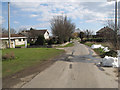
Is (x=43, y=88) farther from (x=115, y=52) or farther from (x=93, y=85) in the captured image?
(x=115, y=52)

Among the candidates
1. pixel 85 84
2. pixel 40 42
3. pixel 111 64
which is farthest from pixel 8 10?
pixel 85 84

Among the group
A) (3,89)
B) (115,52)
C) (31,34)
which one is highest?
(31,34)

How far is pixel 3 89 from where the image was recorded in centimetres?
537

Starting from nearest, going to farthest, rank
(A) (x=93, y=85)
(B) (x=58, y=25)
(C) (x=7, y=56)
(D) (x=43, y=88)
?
(D) (x=43, y=88), (A) (x=93, y=85), (C) (x=7, y=56), (B) (x=58, y=25)

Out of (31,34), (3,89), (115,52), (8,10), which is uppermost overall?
(8,10)

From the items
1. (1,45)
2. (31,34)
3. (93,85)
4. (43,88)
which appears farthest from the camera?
(31,34)

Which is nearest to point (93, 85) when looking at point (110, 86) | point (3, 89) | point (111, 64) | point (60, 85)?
point (110, 86)

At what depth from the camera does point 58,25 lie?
40844 mm

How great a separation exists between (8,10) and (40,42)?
1249 cm

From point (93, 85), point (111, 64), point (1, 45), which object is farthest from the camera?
point (1, 45)

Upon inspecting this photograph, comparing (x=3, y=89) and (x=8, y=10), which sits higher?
(x=8, y=10)

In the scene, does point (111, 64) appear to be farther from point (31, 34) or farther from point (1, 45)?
point (31, 34)

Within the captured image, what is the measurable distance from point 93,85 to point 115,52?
8447 millimetres

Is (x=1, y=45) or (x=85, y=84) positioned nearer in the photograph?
(x=85, y=84)
